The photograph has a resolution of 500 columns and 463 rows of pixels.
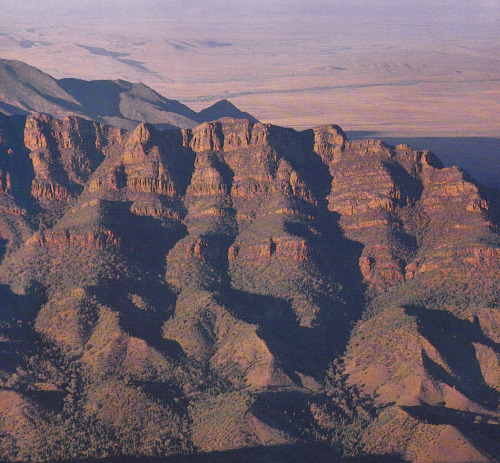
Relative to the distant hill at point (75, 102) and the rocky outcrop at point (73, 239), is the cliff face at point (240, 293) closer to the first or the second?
the rocky outcrop at point (73, 239)

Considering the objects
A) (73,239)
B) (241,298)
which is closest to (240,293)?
(241,298)

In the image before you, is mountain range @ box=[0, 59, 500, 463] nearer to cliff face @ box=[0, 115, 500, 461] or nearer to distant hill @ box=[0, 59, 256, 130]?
cliff face @ box=[0, 115, 500, 461]

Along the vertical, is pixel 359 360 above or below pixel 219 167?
below

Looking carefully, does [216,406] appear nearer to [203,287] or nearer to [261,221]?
[203,287]

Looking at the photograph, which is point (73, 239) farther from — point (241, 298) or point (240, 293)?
point (241, 298)

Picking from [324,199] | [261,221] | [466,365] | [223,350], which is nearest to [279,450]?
[223,350]
